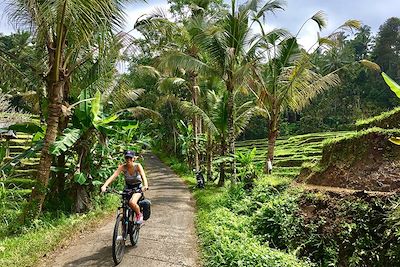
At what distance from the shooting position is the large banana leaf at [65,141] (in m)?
7.08

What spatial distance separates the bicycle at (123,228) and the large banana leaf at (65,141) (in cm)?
202

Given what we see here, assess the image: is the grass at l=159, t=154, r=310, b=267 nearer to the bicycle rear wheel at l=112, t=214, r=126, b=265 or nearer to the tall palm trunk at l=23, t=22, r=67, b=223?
the bicycle rear wheel at l=112, t=214, r=126, b=265

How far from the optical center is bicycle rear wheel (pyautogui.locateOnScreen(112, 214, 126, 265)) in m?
5.27

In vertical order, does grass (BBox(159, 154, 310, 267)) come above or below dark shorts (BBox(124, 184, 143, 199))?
below

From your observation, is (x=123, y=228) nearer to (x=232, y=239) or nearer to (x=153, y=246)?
(x=153, y=246)

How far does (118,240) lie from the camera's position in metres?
5.40

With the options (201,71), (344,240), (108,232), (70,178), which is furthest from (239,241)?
(201,71)

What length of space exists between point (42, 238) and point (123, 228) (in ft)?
5.23

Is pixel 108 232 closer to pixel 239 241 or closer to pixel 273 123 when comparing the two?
pixel 239 241

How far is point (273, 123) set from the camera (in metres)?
12.7

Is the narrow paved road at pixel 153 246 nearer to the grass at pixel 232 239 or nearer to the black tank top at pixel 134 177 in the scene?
the grass at pixel 232 239

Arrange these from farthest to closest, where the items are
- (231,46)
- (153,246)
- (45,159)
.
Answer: (231,46), (45,159), (153,246)

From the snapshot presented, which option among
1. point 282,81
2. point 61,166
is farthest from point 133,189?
point 282,81

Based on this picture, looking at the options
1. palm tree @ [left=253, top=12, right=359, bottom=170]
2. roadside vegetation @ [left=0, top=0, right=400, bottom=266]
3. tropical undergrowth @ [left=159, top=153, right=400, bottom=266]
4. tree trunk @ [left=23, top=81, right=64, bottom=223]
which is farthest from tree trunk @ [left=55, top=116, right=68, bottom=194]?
palm tree @ [left=253, top=12, right=359, bottom=170]
